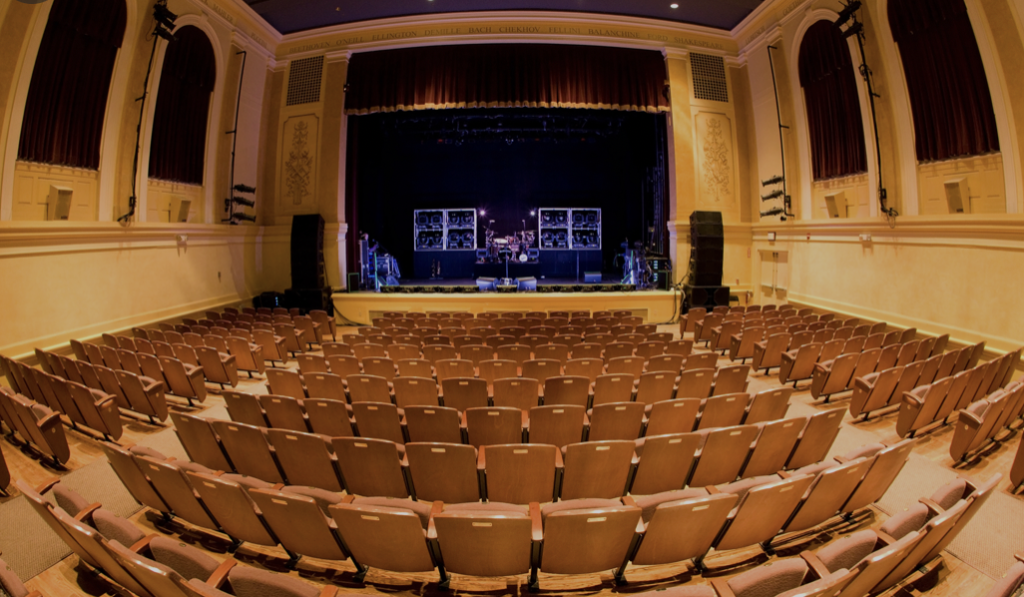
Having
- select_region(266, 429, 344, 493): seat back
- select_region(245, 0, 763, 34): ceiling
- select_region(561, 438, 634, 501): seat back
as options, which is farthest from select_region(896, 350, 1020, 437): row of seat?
select_region(245, 0, 763, 34): ceiling

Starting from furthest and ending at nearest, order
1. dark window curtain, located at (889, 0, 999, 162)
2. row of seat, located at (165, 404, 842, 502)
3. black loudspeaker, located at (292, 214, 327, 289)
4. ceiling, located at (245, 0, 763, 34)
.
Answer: black loudspeaker, located at (292, 214, 327, 289), ceiling, located at (245, 0, 763, 34), dark window curtain, located at (889, 0, 999, 162), row of seat, located at (165, 404, 842, 502)

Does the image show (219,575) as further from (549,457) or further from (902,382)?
(902,382)

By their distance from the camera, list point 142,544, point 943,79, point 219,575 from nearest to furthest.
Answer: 1. point 219,575
2. point 142,544
3. point 943,79

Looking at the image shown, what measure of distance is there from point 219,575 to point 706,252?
10982mm

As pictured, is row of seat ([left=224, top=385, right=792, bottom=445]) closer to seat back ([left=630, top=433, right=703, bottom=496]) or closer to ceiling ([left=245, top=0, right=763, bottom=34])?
A: seat back ([left=630, top=433, right=703, bottom=496])

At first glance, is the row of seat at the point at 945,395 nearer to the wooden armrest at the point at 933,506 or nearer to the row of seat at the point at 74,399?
the wooden armrest at the point at 933,506

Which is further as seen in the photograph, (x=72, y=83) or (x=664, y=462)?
(x=72, y=83)

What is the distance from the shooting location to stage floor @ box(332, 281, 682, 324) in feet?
34.7

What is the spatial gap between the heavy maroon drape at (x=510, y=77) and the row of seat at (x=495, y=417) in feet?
28.9

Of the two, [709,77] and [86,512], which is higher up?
[709,77]

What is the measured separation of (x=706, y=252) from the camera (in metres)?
11.0

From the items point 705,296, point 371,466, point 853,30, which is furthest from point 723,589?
point 853,30

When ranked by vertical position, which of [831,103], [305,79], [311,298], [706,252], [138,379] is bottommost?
[138,379]

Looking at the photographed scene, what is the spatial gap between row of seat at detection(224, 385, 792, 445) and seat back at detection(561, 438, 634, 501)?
24.7 inches
